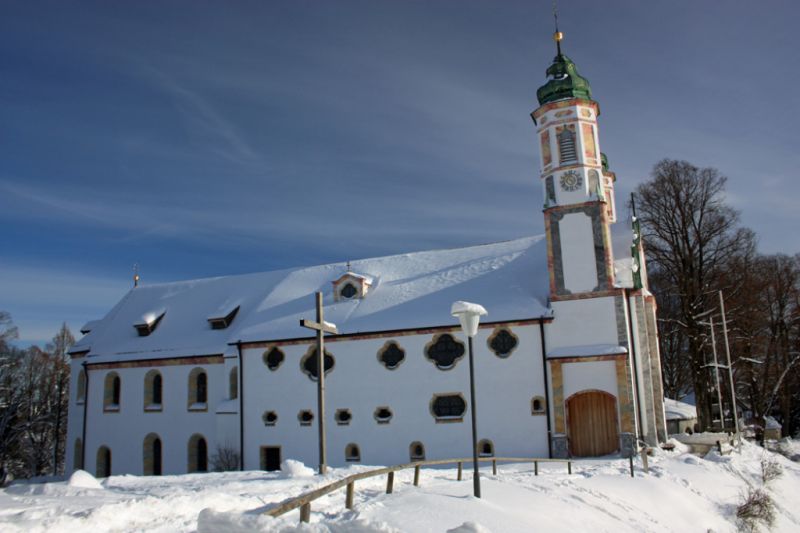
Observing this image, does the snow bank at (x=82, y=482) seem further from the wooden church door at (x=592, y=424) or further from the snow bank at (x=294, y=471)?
the wooden church door at (x=592, y=424)

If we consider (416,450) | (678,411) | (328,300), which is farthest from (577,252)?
(678,411)

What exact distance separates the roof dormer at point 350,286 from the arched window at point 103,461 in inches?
533

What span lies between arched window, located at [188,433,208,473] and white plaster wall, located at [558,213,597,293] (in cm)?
1759

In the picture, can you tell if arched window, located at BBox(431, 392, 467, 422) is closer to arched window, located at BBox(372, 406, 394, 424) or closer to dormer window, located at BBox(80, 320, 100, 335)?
arched window, located at BBox(372, 406, 394, 424)

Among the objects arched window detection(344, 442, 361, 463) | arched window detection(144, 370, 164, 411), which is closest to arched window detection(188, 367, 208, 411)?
arched window detection(144, 370, 164, 411)

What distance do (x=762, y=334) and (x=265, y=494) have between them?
36.1 meters

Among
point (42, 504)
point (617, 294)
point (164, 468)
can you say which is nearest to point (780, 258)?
point (617, 294)

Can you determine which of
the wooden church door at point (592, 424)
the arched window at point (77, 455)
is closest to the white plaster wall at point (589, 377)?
the wooden church door at point (592, 424)

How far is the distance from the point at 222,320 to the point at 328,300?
556cm

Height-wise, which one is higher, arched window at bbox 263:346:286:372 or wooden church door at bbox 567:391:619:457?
arched window at bbox 263:346:286:372

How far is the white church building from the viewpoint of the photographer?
24578 millimetres

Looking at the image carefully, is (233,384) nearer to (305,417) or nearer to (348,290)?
(305,417)

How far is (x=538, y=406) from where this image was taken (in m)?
24.7

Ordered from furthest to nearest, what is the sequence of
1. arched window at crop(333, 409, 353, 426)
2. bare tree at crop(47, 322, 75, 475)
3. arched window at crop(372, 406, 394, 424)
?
bare tree at crop(47, 322, 75, 475), arched window at crop(333, 409, 353, 426), arched window at crop(372, 406, 394, 424)
